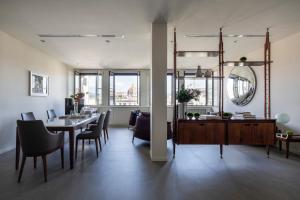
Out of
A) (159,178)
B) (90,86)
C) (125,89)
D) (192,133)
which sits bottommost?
(159,178)

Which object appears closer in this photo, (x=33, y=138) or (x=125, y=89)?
(x=33, y=138)

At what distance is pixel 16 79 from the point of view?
4.88 meters

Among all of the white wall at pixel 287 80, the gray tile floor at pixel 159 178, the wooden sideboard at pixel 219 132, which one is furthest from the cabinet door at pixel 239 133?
the white wall at pixel 287 80

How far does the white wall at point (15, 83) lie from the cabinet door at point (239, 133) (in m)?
4.56

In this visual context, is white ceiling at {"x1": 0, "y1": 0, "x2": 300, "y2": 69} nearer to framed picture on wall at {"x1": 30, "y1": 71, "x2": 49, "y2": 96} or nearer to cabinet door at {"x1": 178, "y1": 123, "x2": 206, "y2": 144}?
framed picture on wall at {"x1": 30, "y1": 71, "x2": 49, "y2": 96}

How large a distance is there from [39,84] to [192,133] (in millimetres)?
4595

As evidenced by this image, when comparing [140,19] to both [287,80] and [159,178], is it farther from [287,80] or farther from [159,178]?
[287,80]

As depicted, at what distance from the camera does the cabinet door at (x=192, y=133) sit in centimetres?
370

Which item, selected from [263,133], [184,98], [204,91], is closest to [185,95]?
[184,98]

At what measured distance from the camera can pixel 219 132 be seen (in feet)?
12.2

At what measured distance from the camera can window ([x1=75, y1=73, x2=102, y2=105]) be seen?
30.1ft

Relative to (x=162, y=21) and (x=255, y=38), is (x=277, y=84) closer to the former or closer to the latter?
(x=255, y=38)

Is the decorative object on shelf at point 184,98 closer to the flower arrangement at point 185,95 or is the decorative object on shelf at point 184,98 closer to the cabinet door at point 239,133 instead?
the flower arrangement at point 185,95

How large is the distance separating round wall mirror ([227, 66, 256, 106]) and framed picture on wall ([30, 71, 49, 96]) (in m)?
5.82
